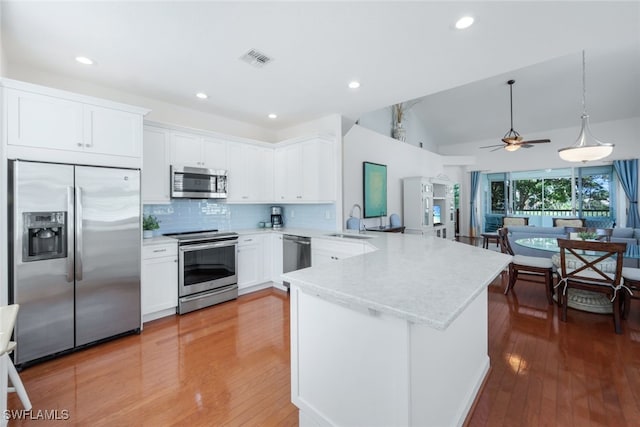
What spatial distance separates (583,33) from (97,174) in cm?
440

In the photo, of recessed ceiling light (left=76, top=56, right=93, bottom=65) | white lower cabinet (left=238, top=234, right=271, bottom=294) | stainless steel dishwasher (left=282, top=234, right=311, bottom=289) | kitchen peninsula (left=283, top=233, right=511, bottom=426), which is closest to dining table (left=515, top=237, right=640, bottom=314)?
kitchen peninsula (left=283, top=233, right=511, bottom=426)

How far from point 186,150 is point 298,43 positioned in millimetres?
2151

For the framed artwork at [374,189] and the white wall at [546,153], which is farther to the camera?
the white wall at [546,153]

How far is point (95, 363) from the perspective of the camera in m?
2.29

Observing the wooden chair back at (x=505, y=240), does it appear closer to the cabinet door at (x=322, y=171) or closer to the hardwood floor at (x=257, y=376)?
the hardwood floor at (x=257, y=376)

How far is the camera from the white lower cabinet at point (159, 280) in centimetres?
300

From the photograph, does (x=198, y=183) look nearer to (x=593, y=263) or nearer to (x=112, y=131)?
(x=112, y=131)

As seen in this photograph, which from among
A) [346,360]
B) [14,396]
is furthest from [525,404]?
[14,396]

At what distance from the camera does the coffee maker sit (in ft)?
15.6

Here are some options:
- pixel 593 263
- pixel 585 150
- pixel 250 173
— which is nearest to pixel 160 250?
pixel 250 173

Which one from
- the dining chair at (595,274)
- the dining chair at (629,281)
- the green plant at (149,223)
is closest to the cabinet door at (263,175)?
the green plant at (149,223)

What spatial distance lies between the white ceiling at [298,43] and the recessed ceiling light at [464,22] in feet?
0.20

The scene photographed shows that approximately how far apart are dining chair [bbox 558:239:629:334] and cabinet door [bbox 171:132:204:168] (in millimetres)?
4529

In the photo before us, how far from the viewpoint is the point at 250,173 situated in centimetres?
432
